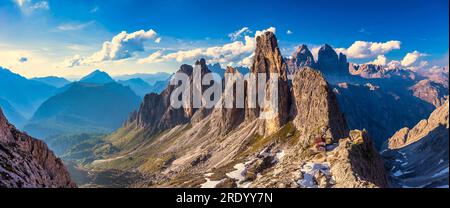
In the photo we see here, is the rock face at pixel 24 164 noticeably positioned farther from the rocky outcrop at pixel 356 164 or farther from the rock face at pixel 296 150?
the rocky outcrop at pixel 356 164

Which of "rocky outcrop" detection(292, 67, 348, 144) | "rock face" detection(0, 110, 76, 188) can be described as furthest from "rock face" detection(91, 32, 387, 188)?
"rock face" detection(0, 110, 76, 188)

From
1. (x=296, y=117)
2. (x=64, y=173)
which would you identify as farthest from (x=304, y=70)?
(x=64, y=173)

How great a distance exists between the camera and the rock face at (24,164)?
73.3 ft

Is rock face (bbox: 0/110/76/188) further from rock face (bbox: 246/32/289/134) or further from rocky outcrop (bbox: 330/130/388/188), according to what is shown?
rock face (bbox: 246/32/289/134)

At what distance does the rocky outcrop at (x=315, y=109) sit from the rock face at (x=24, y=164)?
78.4m

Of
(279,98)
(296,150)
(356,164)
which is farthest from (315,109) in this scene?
(356,164)

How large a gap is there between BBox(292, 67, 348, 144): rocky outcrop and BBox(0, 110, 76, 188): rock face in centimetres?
7844

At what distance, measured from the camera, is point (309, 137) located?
363ft

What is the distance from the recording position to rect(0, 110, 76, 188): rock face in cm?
2233

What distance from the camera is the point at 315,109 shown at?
125562 mm

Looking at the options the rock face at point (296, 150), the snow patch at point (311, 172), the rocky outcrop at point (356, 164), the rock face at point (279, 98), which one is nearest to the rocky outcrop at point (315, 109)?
the rock face at point (296, 150)

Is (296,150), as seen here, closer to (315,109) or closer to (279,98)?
(315,109)
